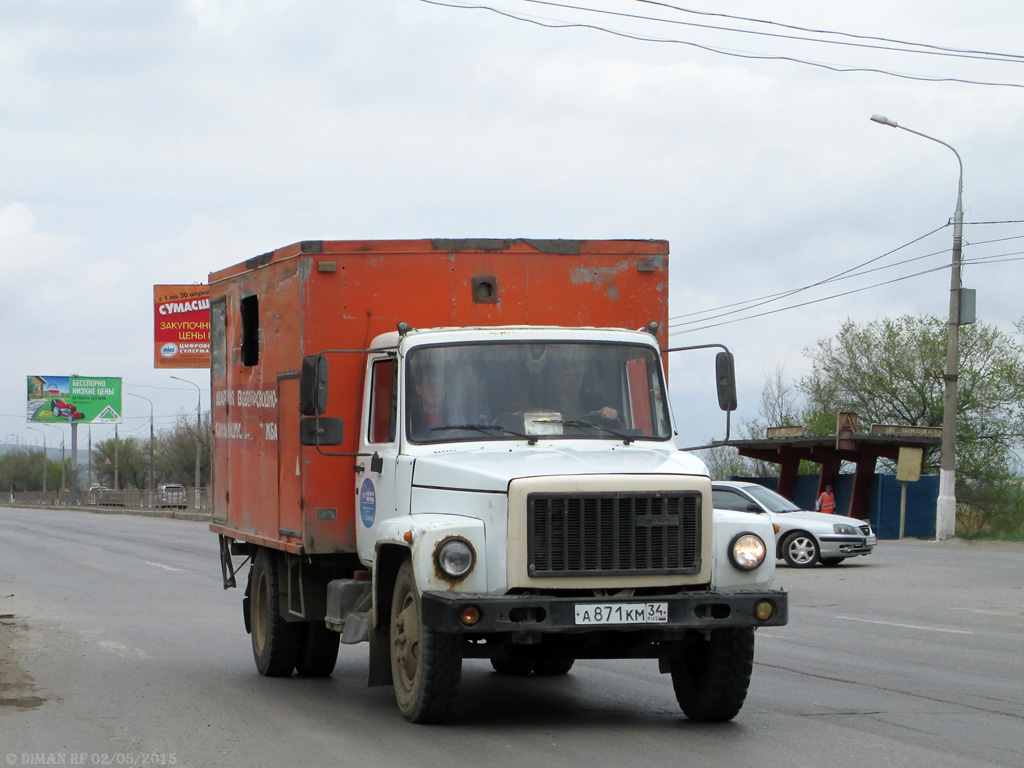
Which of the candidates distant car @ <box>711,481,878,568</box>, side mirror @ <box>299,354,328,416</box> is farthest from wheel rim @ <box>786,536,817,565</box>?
side mirror @ <box>299,354,328,416</box>

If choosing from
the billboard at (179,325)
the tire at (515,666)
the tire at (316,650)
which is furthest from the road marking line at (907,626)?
the billboard at (179,325)

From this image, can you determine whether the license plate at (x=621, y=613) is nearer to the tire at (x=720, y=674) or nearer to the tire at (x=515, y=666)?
the tire at (x=720, y=674)

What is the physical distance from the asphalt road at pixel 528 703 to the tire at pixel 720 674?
→ 0.38 ft

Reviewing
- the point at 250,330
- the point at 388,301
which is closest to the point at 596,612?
the point at 388,301

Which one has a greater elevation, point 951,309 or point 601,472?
point 951,309

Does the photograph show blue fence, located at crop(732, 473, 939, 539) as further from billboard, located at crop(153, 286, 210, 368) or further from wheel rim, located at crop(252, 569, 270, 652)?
wheel rim, located at crop(252, 569, 270, 652)

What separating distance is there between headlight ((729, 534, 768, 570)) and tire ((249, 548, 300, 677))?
414 cm

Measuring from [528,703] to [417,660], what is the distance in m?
1.58

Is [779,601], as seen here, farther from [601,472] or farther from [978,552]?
[978,552]

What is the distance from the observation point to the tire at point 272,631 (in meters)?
10.4

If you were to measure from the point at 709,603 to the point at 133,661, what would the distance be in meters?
6.29

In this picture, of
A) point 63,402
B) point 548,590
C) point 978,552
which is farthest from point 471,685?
point 63,402

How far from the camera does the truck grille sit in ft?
24.0

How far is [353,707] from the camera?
891cm
